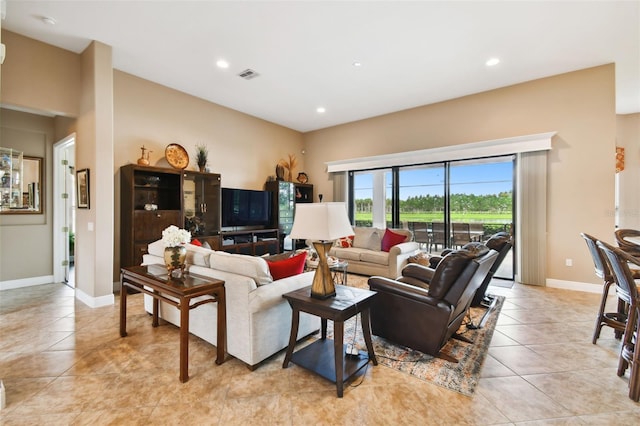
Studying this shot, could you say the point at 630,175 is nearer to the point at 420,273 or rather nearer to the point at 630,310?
the point at 630,310

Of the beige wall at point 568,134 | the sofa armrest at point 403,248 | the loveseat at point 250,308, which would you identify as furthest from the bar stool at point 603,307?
the loveseat at point 250,308

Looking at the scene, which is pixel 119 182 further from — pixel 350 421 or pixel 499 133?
pixel 499 133

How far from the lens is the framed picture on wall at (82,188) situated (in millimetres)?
3881

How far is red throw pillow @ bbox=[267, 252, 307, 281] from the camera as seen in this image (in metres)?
2.55

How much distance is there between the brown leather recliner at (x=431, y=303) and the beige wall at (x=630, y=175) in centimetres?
585

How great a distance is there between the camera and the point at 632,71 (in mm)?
4512

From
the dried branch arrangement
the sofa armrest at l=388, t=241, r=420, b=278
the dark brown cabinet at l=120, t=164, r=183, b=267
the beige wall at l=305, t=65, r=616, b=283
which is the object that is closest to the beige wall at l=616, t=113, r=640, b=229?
the beige wall at l=305, t=65, r=616, b=283

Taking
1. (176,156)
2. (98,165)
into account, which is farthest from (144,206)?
(176,156)

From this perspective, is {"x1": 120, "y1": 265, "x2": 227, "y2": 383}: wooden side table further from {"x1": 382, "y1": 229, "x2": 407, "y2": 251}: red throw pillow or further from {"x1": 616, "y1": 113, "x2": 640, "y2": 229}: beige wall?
{"x1": 616, "y1": 113, "x2": 640, "y2": 229}: beige wall

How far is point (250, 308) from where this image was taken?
2254 millimetres

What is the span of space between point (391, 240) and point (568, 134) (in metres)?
3.27

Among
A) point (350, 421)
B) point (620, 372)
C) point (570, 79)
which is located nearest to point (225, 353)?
point (350, 421)

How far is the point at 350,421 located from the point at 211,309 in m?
1.47

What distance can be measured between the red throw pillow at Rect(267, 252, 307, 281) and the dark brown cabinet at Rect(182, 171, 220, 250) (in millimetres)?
2995
